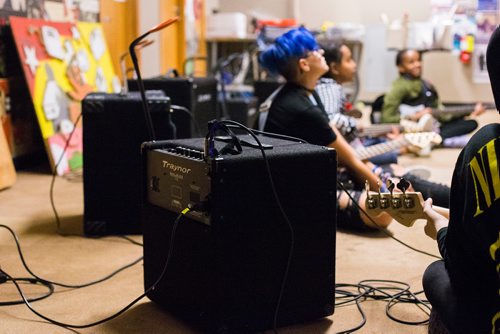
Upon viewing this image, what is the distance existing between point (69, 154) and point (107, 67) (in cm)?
93

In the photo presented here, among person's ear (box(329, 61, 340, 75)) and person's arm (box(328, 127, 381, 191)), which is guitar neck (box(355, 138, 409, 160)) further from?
person's ear (box(329, 61, 340, 75))

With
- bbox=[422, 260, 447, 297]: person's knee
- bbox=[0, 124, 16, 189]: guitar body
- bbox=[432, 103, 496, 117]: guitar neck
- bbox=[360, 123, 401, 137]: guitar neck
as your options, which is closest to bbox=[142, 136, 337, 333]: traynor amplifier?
bbox=[422, 260, 447, 297]: person's knee

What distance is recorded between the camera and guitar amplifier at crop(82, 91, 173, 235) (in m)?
2.86

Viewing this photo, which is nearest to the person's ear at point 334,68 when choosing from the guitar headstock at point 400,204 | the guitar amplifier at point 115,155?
the guitar amplifier at point 115,155

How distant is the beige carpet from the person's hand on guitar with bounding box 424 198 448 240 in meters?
0.35

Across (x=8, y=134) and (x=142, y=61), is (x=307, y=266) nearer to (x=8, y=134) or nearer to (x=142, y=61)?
(x=8, y=134)

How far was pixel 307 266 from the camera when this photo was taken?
193cm

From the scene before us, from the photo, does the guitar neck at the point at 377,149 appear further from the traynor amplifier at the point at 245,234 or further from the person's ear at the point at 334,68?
the traynor amplifier at the point at 245,234

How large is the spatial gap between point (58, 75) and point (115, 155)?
168 centimetres

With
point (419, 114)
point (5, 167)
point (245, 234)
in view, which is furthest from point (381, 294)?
point (419, 114)

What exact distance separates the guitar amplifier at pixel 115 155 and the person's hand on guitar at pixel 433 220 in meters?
1.34

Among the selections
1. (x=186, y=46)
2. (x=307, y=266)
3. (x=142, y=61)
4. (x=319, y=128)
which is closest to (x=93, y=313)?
(x=307, y=266)

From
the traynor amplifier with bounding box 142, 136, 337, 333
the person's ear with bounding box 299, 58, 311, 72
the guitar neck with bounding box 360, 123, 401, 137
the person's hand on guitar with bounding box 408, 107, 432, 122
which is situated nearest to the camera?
the traynor amplifier with bounding box 142, 136, 337, 333

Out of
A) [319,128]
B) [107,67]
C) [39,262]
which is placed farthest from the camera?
[107,67]
